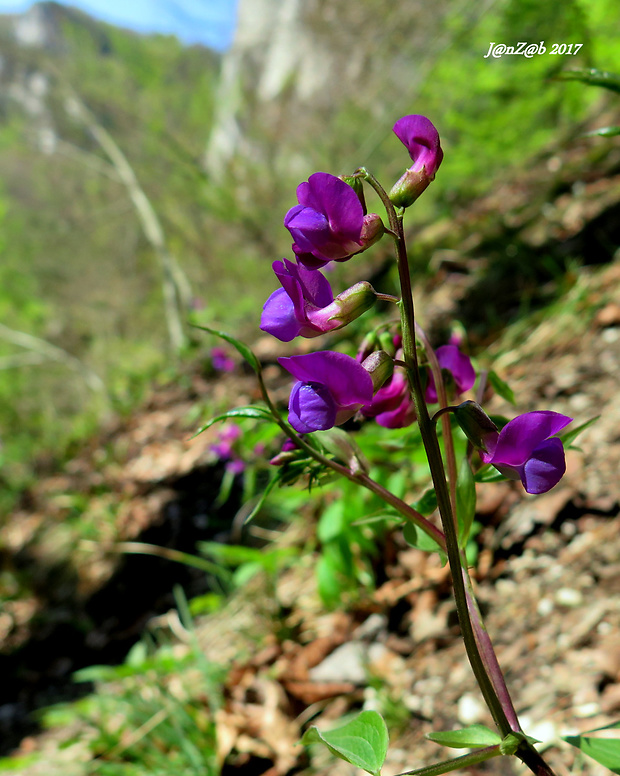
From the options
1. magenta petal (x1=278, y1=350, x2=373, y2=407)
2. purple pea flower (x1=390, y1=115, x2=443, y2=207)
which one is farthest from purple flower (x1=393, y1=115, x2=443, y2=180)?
magenta petal (x1=278, y1=350, x2=373, y2=407)

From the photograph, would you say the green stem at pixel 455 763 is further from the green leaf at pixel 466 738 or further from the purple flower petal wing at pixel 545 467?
the purple flower petal wing at pixel 545 467

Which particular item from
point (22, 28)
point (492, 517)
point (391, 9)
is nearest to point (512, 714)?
point (492, 517)

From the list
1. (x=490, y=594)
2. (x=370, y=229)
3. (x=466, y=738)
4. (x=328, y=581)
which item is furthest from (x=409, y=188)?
(x=328, y=581)

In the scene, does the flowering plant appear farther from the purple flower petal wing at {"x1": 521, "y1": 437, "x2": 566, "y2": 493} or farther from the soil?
the soil

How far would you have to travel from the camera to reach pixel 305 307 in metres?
0.62

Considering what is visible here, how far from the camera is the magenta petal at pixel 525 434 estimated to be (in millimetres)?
521

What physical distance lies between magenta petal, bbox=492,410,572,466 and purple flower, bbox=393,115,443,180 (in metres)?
0.29

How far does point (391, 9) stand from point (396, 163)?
300 cm

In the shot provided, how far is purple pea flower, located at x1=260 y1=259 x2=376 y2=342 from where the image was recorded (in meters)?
0.59

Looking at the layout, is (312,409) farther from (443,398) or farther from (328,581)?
(328,581)

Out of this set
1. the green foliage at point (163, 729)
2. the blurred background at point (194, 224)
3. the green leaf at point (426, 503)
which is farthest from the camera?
the blurred background at point (194, 224)

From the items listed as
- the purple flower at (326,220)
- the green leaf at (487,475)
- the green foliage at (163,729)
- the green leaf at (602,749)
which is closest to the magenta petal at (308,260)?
the purple flower at (326,220)

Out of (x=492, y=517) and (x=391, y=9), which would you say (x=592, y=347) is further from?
(x=391, y=9)

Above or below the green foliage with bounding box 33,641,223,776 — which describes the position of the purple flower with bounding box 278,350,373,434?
above
